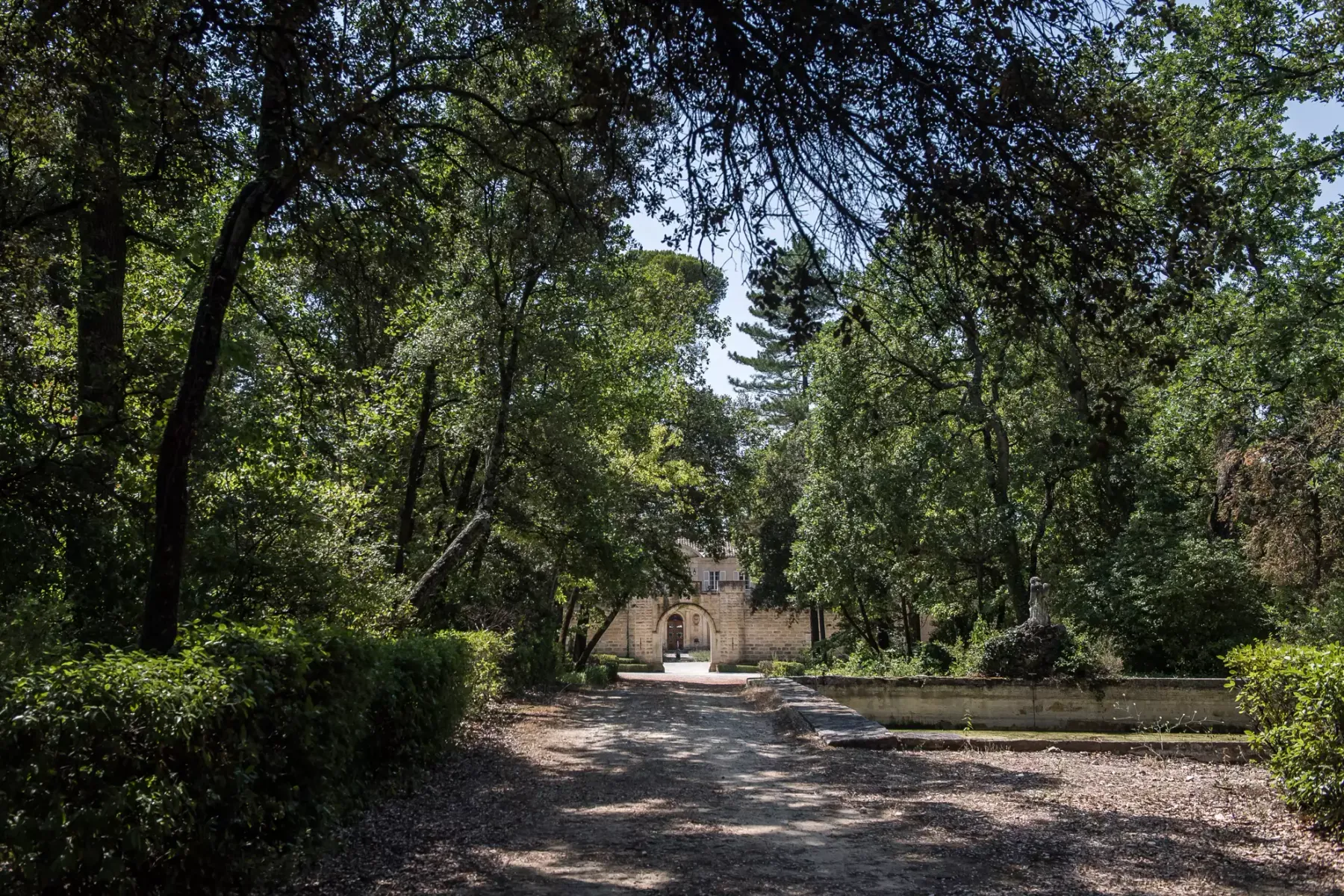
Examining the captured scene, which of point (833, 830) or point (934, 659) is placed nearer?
point (833, 830)

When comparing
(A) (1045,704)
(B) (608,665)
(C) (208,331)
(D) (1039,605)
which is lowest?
(B) (608,665)

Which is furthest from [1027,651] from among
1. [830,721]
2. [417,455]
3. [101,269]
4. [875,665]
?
[101,269]

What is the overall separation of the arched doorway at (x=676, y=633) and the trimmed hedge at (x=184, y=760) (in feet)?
172

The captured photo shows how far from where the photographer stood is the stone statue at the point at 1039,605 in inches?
623

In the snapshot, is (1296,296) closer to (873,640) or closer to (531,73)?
(531,73)

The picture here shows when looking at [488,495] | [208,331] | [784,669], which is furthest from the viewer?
[784,669]

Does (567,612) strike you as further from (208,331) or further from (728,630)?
(208,331)

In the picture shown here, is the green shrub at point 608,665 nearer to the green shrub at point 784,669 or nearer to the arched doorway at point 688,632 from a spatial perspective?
the green shrub at point 784,669

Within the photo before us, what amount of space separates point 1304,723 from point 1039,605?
382 inches

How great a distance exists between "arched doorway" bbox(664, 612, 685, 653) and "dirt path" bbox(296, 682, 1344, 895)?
159 ft

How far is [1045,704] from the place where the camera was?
15.1 metres

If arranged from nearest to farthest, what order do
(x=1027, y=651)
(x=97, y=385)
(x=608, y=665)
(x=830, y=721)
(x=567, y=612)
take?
(x=97, y=385) → (x=830, y=721) → (x=1027, y=651) → (x=567, y=612) → (x=608, y=665)

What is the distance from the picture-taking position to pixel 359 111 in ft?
20.0

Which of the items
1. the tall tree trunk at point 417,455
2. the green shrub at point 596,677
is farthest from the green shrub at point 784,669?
the tall tree trunk at point 417,455
